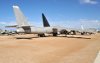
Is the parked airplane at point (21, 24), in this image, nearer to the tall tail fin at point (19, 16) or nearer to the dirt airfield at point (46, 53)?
the tall tail fin at point (19, 16)

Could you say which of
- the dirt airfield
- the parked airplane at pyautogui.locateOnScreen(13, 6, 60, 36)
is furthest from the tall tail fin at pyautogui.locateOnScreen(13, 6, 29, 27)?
the dirt airfield

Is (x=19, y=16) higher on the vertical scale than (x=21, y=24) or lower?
higher

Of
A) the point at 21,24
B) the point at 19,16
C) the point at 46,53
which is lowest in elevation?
the point at 46,53

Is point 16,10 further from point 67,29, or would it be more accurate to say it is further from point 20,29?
point 67,29

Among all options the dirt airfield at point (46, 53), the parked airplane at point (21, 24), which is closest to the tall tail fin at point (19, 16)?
the parked airplane at point (21, 24)

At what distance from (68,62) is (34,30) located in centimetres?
4117

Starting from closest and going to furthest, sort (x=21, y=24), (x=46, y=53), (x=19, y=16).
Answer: (x=46, y=53) → (x=19, y=16) → (x=21, y=24)

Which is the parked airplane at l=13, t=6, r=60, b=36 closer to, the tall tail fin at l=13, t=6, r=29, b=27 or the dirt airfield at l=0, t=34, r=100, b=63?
the tall tail fin at l=13, t=6, r=29, b=27

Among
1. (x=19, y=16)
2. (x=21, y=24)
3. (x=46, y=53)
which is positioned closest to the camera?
(x=46, y=53)

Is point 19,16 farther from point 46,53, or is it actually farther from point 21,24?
point 46,53

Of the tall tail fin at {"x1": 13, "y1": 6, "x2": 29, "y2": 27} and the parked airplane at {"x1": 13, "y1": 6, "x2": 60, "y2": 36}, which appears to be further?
the parked airplane at {"x1": 13, "y1": 6, "x2": 60, "y2": 36}

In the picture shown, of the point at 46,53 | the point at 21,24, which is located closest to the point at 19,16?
the point at 21,24

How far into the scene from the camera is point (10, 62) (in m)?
13.4

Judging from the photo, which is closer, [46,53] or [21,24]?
[46,53]
